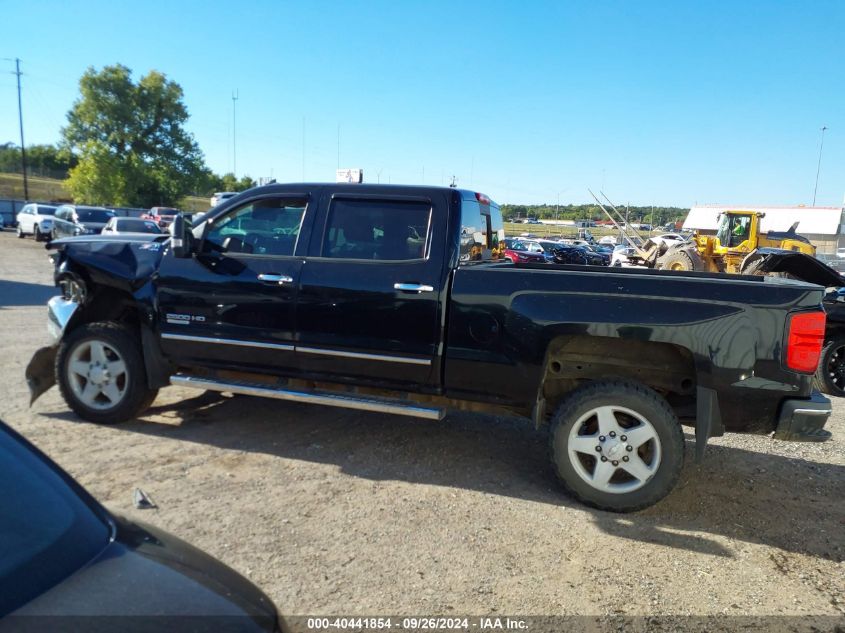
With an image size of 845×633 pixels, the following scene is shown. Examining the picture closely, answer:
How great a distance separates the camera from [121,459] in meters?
4.39

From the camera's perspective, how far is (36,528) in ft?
5.86

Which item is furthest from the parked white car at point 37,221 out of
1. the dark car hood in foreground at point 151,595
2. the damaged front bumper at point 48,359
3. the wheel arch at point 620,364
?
the dark car hood in foreground at point 151,595

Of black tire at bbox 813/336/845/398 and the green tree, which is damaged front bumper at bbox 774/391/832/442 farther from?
the green tree

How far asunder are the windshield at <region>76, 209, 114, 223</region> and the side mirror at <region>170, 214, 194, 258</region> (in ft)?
85.7

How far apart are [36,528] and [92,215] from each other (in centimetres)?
3010

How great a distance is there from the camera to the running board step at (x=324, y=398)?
429cm

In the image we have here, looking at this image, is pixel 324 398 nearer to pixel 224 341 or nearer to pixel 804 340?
pixel 224 341

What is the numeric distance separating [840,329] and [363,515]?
704cm

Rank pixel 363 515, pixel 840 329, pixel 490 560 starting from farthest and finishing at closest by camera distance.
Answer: pixel 840 329, pixel 363 515, pixel 490 560

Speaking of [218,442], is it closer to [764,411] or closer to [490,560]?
[490,560]

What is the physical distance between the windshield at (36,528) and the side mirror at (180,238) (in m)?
2.93

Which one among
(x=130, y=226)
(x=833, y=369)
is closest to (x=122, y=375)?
(x=833, y=369)

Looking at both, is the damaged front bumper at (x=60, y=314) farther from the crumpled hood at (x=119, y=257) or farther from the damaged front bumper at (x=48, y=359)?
the crumpled hood at (x=119, y=257)

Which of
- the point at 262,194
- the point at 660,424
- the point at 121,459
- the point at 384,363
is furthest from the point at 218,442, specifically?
the point at 660,424
